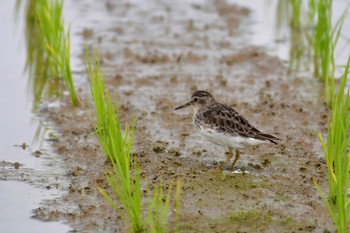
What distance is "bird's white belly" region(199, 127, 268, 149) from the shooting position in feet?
27.6

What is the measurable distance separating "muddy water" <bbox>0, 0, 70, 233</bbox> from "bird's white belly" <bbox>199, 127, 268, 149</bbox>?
1.72 metres

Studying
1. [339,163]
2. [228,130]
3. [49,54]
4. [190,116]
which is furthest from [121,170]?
[49,54]

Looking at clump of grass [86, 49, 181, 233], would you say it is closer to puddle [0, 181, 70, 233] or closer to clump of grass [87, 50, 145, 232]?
clump of grass [87, 50, 145, 232]

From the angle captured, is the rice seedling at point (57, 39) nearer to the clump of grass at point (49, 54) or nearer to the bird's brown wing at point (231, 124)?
the clump of grass at point (49, 54)

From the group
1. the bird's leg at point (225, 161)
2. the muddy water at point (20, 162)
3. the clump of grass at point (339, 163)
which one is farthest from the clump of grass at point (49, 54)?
the clump of grass at point (339, 163)

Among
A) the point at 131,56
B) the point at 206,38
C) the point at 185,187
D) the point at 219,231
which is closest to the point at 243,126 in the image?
the point at 185,187

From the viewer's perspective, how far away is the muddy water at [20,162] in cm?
736

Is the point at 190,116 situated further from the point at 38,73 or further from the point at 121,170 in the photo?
the point at 121,170

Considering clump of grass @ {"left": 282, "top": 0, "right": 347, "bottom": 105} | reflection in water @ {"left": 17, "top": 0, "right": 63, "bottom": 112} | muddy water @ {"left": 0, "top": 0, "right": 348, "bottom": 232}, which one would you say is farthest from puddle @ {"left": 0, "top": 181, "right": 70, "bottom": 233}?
clump of grass @ {"left": 282, "top": 0, "right": 347, "bottom": 105}

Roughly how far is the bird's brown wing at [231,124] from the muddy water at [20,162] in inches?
70.8

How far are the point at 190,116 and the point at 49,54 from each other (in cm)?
260

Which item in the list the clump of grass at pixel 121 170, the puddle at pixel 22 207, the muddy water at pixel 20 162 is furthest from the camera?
the muddy water at pixel 20 162

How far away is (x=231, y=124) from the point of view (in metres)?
8.50

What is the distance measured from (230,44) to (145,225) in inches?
308
